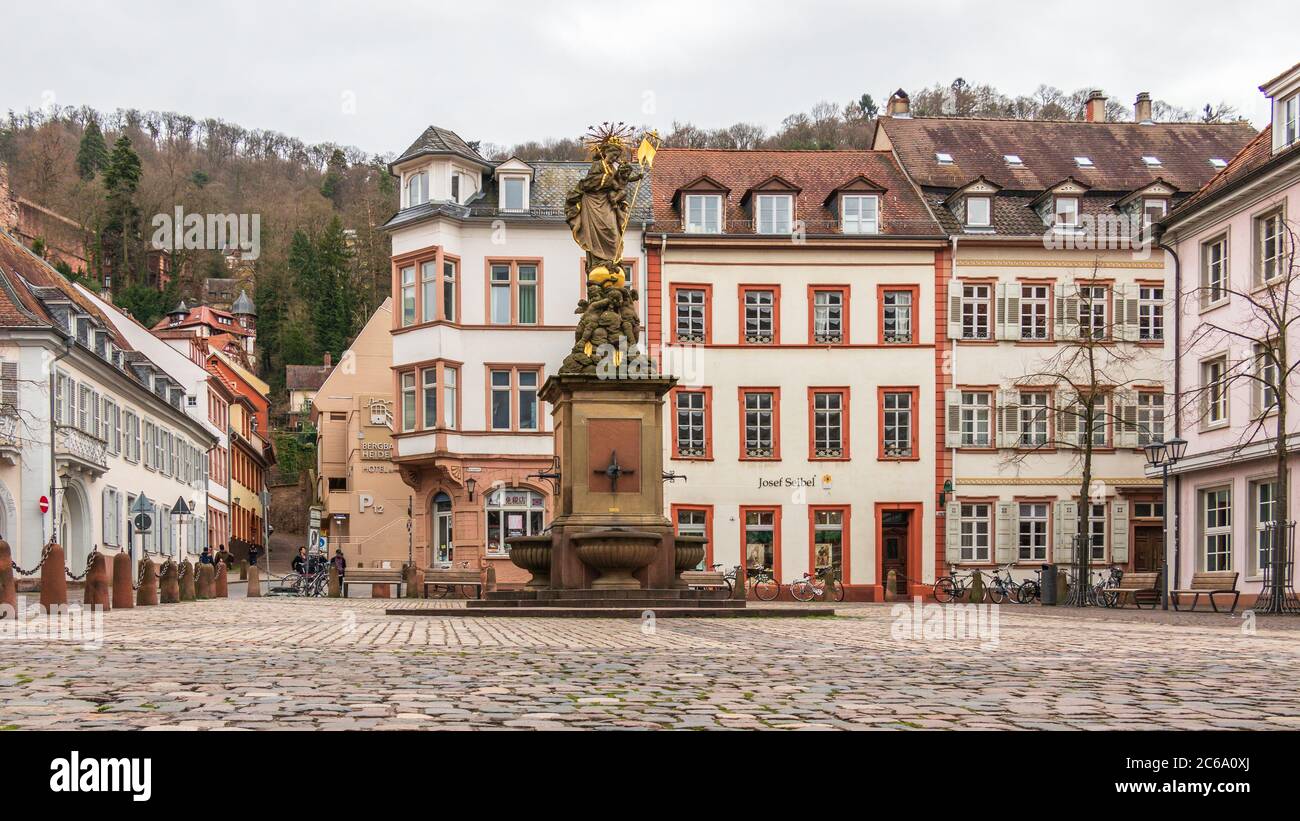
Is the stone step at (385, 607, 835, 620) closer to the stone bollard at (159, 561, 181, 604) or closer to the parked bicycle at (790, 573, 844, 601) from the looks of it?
the stone bollard at (159, 561, 181, 604)

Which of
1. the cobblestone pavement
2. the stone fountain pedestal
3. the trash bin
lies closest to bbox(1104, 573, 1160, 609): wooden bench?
the trash bin

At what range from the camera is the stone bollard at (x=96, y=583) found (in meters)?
24.4

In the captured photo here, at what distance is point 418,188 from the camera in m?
46.3

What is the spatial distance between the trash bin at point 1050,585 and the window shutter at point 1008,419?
8.61 meters

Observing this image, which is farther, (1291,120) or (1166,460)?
(1166,460)

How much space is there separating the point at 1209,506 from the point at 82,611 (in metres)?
23.5

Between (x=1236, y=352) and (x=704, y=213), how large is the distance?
17004mm

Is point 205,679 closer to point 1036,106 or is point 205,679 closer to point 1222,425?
point 1222,425

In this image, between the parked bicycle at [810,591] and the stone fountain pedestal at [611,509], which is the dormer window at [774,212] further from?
the stone fountain pedestal at [611,509]

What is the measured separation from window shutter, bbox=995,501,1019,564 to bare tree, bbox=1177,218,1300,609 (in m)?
9.38

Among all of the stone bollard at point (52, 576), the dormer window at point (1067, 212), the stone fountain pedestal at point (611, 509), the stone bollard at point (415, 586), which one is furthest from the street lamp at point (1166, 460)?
the stone bollard at point (52, 576)

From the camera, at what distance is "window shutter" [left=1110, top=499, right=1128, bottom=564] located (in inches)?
1758

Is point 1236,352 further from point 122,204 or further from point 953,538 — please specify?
point 122,204

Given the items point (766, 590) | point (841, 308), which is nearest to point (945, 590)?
point (766, 590)
